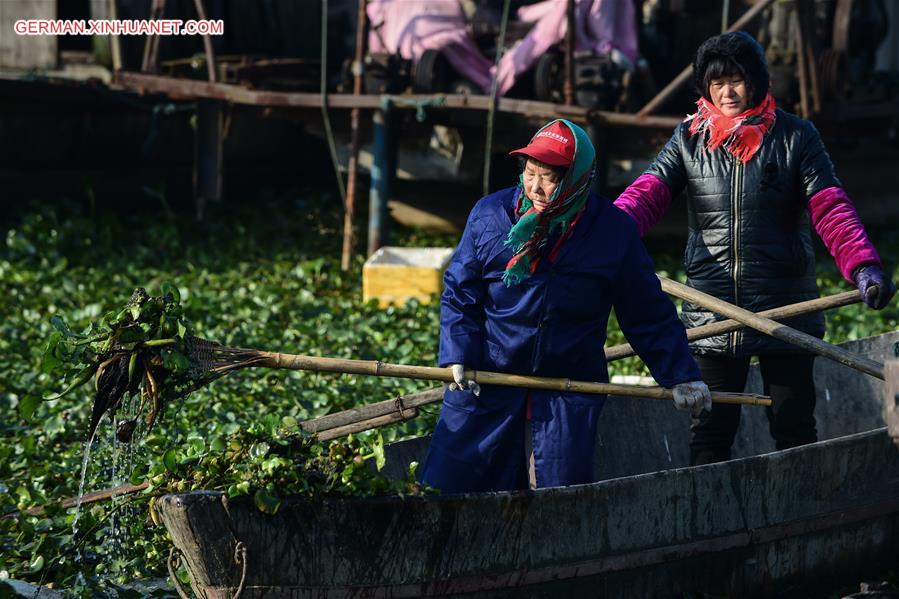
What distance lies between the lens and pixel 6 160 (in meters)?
11.7

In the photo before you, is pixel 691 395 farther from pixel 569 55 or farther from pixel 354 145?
pixel 354 145

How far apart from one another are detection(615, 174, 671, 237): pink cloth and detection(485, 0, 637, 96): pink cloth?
5.08 metres

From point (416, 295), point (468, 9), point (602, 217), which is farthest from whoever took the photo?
point (468, 9)

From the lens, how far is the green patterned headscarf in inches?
174

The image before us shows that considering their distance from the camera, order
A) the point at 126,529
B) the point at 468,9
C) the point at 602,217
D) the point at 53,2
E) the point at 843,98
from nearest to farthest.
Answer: the point at 602,217
the point at 126,529
the point at 843,98
the point at 468,9
the point at 53,2

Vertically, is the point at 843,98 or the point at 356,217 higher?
the point at 843,98

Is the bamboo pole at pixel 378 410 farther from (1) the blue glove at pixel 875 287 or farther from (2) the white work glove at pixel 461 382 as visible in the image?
(1) the blue glove at pixel 875 287

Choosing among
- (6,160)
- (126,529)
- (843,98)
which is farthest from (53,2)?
(126,529)

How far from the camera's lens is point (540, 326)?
4578 mm

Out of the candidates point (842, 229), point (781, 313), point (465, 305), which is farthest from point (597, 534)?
point (842, 229)

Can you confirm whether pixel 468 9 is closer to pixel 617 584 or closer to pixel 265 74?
pixel 265 74

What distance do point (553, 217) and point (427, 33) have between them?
688 centimetres

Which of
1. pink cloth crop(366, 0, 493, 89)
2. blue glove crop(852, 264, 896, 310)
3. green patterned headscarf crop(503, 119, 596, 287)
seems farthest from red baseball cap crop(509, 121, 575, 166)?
pink cloth crop(366, 0, 493, 89)

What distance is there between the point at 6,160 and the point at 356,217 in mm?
3235
